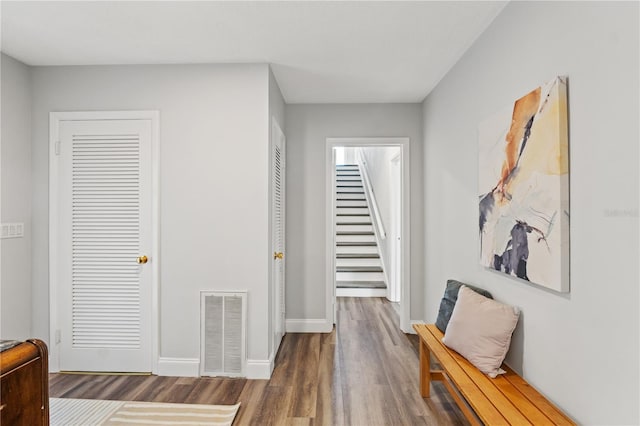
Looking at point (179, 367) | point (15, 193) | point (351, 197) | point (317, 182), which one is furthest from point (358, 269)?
point (15, 193)

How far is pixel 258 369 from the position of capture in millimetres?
2600

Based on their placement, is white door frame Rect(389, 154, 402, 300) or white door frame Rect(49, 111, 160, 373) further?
white door frame Rect(389, 154, 402, 300)

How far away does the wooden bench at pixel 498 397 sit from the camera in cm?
141

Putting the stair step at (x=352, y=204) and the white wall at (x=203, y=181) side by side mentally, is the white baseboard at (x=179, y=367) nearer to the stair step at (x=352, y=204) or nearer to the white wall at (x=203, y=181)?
the white wall at (x=203, y=181)

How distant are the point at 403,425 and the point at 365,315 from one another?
7.15 ft

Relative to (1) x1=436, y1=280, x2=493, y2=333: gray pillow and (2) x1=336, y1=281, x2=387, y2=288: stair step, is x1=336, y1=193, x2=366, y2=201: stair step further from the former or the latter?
(1) x1=436, y1=280, x2=493, y2=333: gray pillow

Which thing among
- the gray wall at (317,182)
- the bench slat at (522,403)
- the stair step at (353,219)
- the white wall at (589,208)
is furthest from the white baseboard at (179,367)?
the stair step at (353,219)

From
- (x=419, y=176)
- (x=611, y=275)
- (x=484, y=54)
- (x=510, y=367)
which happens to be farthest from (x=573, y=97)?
(x=419, y=176)

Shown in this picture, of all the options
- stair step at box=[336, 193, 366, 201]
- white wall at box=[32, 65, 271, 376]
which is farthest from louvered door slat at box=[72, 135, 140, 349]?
stair step at box=[336, 193, 366, 201]

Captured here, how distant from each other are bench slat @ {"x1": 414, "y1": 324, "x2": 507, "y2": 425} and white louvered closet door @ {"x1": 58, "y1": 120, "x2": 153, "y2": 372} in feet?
7.09

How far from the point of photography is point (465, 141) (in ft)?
8.20

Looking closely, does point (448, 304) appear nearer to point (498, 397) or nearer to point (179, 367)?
point (498, 397)

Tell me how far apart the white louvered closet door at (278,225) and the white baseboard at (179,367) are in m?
0.67

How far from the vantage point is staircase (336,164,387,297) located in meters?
5.17
